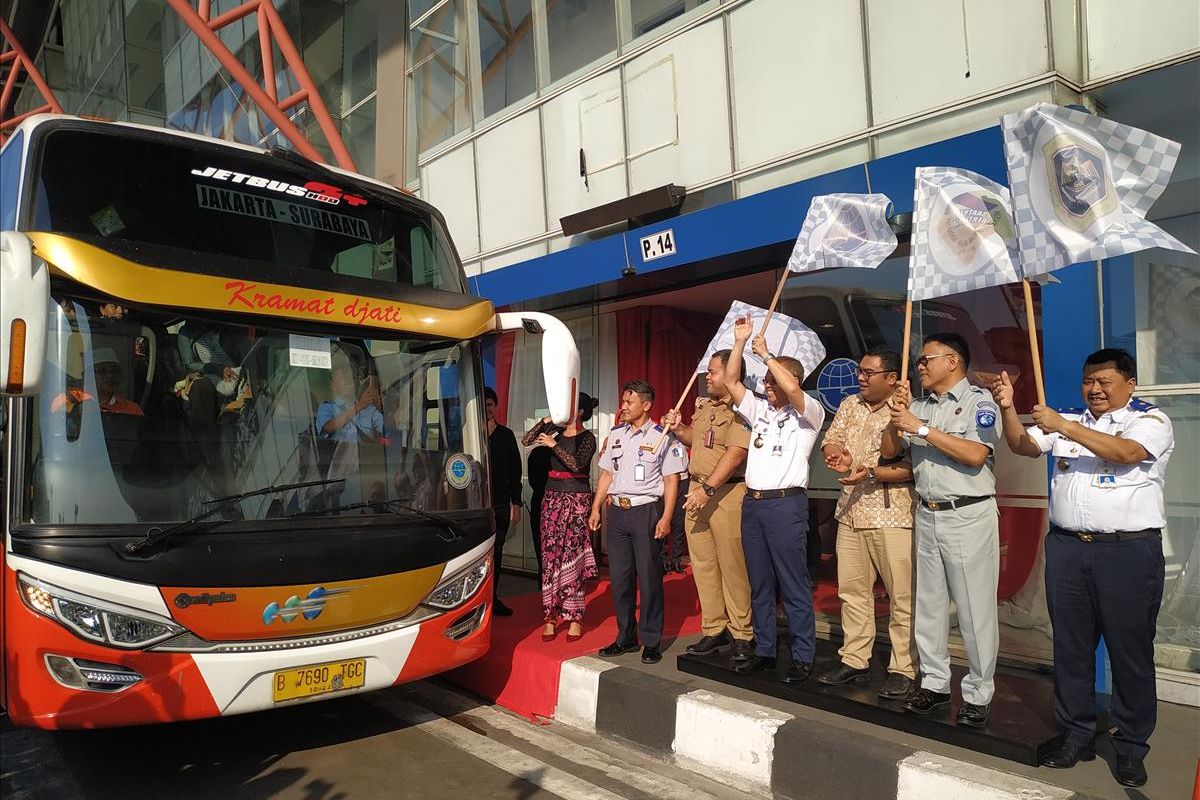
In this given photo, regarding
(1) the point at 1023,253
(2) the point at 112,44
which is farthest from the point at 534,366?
(2) the point at 112,44

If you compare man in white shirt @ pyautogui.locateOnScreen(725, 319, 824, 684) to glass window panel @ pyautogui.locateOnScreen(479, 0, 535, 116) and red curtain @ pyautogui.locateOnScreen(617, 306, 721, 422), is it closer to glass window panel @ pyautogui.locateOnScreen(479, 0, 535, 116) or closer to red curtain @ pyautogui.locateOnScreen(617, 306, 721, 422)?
red curtain @ pyautogui.locateOnScreen(617, 306, 721, 422)

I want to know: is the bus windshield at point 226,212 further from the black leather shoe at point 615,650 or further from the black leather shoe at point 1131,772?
the black leather shoe at point 1131,772

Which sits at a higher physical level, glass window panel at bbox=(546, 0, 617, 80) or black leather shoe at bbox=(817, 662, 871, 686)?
glass window panel at bbox=(546, 0, 617, 80)

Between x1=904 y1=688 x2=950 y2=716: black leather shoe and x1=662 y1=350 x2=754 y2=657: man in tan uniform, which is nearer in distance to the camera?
x1=904 y1=688 x2=950 y2=716: black leather shoe

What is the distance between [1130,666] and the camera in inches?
149

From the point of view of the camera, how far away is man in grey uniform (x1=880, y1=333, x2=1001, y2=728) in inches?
Answer: 166

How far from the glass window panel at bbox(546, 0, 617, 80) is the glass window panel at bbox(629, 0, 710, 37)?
0.82 feet

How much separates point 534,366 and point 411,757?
6.06 m

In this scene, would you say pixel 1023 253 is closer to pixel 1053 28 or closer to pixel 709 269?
pixel 1053 28

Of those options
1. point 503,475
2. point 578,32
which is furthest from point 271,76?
point 503,475

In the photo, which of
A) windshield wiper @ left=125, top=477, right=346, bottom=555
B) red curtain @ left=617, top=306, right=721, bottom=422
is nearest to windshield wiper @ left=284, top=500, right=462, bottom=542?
windshield wiper @ left=125, top=477, right=346, bottom=555

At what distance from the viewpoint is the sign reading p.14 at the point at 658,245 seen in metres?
7.14

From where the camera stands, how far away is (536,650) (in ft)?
19.7

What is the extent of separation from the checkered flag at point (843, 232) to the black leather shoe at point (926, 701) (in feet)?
7.76
